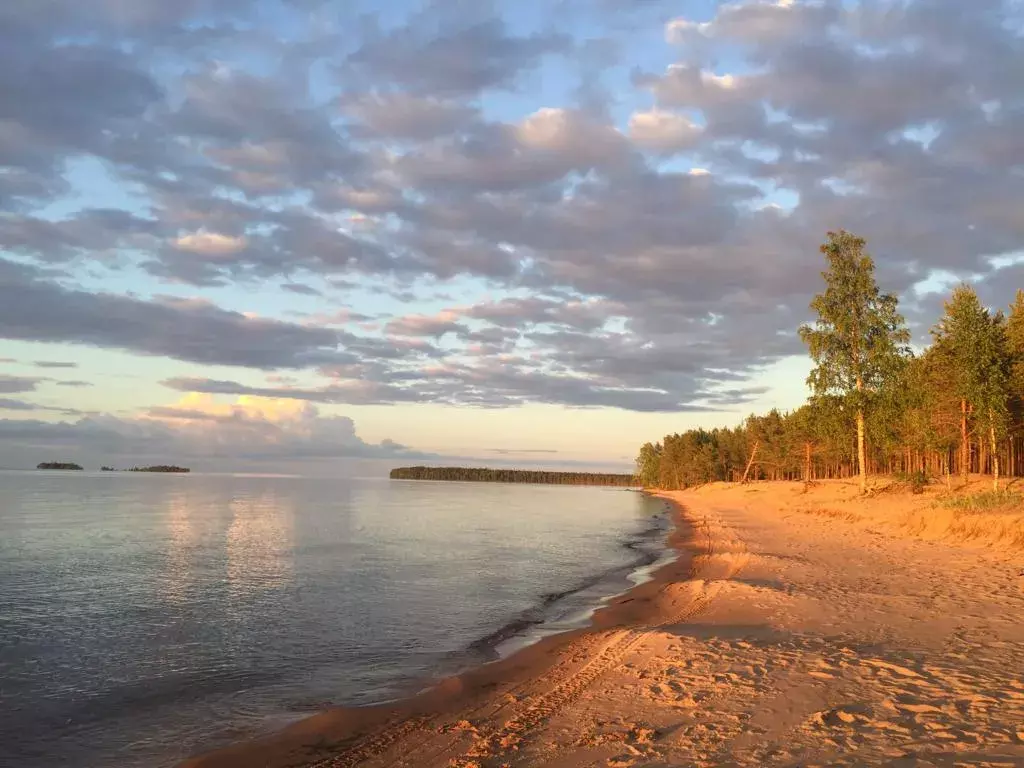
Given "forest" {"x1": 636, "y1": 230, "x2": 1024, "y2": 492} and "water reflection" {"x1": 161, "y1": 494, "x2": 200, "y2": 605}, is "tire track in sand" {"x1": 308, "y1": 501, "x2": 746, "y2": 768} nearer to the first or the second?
"water reflection" {"x1": 161, "y1": 494, "x2": 200, "y2": 605}

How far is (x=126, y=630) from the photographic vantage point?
55.9 ft

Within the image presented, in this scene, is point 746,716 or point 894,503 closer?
point 746,716

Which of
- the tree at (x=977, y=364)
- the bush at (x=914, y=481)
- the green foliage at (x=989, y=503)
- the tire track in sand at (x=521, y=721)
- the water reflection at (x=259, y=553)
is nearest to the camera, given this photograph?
the tire track in sand at (x=521, y=721)

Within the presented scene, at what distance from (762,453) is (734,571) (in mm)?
107708

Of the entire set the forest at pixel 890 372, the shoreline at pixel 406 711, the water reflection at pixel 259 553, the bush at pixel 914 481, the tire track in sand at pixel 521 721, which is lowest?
the water reflection at pixel 259 553

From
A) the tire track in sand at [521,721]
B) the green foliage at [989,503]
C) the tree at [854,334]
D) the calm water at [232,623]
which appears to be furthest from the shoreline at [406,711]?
the tree at [854,334]

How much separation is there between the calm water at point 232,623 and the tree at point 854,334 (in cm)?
1568

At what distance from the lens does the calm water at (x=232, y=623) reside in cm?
1076

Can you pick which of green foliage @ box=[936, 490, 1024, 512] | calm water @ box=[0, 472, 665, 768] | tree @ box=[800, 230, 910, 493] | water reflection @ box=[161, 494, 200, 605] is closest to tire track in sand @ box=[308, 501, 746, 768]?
calm water @ box=[0, 472, 665, 768]

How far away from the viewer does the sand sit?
7.16m

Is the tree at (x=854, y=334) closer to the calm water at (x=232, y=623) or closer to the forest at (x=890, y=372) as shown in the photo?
the forest at (x=890, y=372)

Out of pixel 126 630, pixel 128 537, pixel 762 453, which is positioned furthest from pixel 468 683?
pixel 762 453

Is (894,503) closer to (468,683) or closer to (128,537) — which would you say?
(468,683)

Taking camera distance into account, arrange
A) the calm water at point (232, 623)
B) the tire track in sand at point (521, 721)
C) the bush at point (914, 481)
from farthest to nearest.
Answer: the bush at point (914, 481) → the calm water at point (232, 623) → the tire track in sand at point (521, 721)
